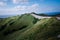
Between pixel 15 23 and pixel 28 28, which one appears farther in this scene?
pixel 15 23

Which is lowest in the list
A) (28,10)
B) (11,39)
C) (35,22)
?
(11,39)

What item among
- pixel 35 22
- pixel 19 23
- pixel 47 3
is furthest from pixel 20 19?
pixel 47 3

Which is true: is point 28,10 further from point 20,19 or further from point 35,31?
point 35,31

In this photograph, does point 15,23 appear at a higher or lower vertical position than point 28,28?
higher

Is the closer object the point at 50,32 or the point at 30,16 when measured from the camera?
the point at 50,32

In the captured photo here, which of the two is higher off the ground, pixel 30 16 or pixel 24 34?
pixel 30 16

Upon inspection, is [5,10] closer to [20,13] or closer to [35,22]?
[20,13]

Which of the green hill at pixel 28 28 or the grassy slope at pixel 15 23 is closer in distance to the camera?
the green hill at pixel 28 28
